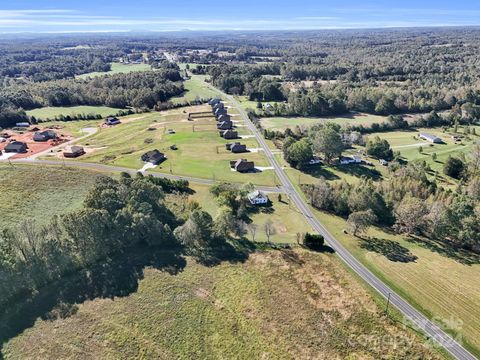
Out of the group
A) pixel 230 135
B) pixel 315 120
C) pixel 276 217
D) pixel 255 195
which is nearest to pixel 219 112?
pixel 230 135

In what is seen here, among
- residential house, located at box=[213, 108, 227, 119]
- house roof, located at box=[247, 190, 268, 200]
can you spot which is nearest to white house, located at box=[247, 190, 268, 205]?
house roof, located at box=[247, 190, 268, 200]

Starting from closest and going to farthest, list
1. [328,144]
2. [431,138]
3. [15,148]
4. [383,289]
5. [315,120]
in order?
[383,289]
[328,144]
[15,148]
[431,138]
[315,120]

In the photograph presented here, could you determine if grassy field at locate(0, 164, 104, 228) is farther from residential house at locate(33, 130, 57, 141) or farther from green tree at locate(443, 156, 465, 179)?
green tree at locate(443, 156, 465, 179)

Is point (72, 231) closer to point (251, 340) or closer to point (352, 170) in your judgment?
point (251, 340)

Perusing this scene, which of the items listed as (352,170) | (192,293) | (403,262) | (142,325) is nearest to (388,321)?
(403,262)

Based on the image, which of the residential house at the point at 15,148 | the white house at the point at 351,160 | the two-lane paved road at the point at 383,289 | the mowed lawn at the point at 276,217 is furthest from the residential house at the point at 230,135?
the residential house at the point at 15,148

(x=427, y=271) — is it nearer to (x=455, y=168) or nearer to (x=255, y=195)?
(x=255, y=195)

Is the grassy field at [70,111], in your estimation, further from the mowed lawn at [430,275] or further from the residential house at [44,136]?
the mowed lawn at [430,275]
